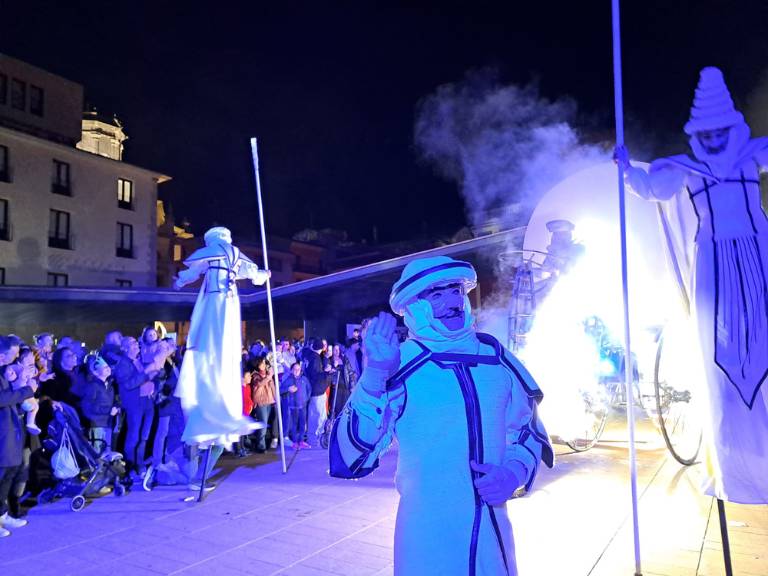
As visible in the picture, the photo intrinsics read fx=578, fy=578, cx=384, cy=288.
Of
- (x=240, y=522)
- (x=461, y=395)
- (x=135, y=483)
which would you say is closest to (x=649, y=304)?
(x=240, y=522)

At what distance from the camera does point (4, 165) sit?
29.1m

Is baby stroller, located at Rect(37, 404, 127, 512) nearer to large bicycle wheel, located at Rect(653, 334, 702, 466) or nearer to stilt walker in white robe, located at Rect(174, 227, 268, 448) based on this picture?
stilt walker in white robe, located at Rect(174, 227, 268, 448)

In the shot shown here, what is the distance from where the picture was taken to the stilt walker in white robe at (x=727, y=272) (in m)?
3.14

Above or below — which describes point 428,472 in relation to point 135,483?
above

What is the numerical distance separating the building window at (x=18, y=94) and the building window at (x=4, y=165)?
3755 mm

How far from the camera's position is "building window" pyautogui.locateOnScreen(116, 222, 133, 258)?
3481 centimetres

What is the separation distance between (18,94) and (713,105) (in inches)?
1442

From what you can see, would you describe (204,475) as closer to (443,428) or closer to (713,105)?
(443,428)

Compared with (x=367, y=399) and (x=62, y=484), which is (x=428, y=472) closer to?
(x=367, y=399)

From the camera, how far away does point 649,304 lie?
7.51m

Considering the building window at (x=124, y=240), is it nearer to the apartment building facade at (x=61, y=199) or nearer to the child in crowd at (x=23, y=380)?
the apartment building facade at (x=61, y=199)

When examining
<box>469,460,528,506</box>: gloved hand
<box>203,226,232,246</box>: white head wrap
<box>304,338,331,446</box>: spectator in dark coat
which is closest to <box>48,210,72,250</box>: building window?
<box>304,338,331,446</box>: spectator in dark coat

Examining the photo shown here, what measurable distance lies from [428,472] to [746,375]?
2.15 meters

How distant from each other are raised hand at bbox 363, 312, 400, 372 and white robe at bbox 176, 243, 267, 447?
14.3 feet
